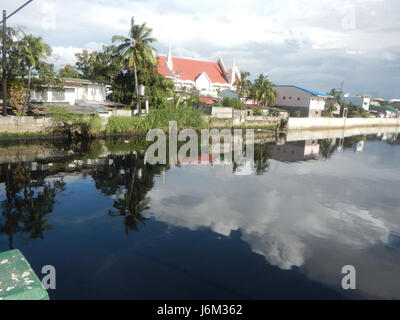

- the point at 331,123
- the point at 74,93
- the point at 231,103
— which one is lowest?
the point at 331,123

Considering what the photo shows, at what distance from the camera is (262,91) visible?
165 feet

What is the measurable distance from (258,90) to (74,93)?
30.2 metres

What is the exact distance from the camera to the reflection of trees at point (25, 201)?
31.9 ft

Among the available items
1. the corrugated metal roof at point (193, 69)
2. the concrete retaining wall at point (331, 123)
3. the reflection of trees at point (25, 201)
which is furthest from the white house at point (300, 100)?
the reflection of trees at point (25, 201)

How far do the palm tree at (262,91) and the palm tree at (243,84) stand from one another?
108 cm

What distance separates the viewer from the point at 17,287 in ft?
16.7

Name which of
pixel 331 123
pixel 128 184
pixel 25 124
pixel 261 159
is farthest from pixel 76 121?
pixel 331 123

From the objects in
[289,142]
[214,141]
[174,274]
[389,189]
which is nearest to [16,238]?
[174,274]

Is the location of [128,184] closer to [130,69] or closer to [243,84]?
[130,69]

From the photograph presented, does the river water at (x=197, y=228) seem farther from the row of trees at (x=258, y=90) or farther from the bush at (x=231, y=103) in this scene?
the row of trees at (x=258, y=90)

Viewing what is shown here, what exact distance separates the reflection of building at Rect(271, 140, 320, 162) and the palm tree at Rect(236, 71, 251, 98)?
65.8ft

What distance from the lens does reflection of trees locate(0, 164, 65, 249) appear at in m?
9.71

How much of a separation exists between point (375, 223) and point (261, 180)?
6601mm
